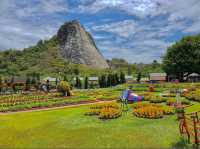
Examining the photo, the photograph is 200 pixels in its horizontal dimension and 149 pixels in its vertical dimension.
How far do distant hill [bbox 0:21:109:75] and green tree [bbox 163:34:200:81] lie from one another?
47837mm

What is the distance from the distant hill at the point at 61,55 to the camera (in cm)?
10738

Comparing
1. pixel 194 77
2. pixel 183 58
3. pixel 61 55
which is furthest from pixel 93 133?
pixel 61 55

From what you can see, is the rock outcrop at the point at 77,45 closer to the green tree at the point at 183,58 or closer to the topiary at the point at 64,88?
the green tree at the point at 183,58

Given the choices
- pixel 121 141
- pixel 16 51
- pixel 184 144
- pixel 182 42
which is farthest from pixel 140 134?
pixel 16 51

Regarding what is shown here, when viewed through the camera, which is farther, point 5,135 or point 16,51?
point 16,51

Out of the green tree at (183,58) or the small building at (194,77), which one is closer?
the small building at (194,77)

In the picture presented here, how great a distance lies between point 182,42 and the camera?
5622cm

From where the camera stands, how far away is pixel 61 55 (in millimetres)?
140125

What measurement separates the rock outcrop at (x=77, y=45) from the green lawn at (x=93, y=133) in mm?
124326

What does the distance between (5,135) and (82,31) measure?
14780 centimetres

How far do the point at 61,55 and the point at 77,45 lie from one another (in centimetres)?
1096

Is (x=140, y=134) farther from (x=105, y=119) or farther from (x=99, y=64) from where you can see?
A: (x=99, y=64)

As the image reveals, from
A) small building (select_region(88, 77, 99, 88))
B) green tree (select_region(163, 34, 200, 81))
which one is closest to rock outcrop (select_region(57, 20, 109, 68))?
small building (select_region(88, 77, 99, 88))

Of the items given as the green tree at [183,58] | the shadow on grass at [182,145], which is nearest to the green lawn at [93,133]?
the shadow on grass at [182,145]
